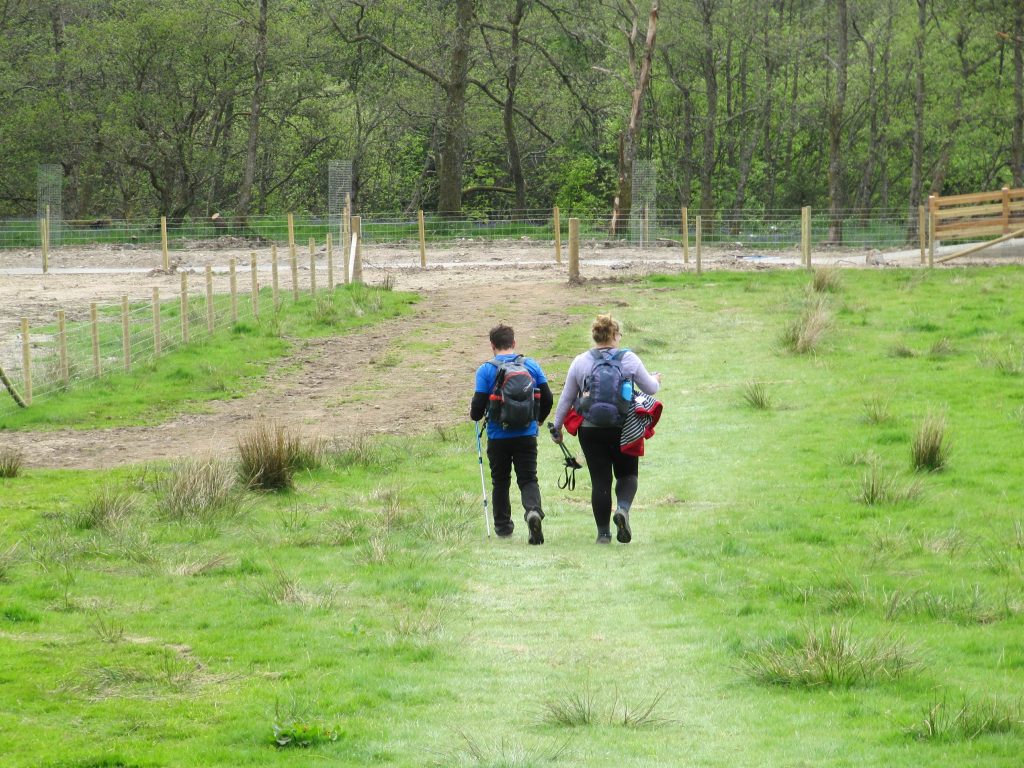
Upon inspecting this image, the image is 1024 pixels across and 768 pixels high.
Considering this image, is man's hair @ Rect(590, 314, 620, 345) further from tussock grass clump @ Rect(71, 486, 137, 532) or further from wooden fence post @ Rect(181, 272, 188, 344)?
wooden fence post @ Rect(181, 272, 188, 344)

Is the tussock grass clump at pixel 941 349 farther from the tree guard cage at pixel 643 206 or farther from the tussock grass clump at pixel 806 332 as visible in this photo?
the tree guard cage at pixel 643 206

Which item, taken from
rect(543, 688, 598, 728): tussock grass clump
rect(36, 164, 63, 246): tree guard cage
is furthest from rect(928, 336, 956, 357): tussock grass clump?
rect(36, 164, 63, 246): tree guard cage

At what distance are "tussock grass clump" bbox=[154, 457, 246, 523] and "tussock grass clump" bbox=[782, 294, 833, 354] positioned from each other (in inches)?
405

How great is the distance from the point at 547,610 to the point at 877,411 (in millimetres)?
7261

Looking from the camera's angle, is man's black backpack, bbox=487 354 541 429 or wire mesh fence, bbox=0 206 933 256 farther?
wire mesh fence, bbox=0 206 933 256

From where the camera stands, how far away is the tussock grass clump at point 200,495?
36.6 ft

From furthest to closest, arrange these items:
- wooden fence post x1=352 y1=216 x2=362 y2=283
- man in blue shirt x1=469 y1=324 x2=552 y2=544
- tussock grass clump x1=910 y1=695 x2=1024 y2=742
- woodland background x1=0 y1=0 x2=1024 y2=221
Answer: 1. woodland background x1=0 y1=0 x2=1024 y2=221
2. wooden fence post x1=352 y1=216 x2=362 y2=283
3. man in blue shirt x1=469 y1=324 x2=552 y2=544
4. tussock grass clump x1=910 y1=695 x2=1024 y2=742

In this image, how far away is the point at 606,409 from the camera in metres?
9.77

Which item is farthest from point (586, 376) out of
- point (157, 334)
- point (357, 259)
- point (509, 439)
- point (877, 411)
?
point (357, 259)

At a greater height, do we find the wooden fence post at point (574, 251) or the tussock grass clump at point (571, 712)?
the wooden fence post at point (574, 251)

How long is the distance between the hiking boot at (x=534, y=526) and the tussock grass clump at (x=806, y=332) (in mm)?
10547

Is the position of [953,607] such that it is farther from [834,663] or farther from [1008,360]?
[1008,360]

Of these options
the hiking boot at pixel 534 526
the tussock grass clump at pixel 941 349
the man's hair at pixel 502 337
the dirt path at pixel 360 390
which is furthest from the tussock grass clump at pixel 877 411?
the man's hair at pixel 502 337

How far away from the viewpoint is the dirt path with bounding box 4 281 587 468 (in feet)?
50.7
